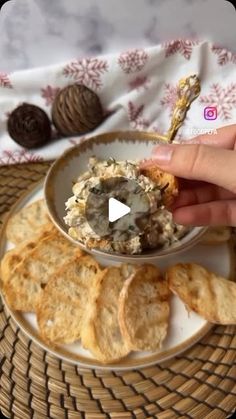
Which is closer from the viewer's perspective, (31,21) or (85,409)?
(85,409)

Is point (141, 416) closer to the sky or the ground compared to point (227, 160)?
closer to the ground

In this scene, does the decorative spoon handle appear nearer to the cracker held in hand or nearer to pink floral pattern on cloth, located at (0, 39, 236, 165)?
the cracker held in hand

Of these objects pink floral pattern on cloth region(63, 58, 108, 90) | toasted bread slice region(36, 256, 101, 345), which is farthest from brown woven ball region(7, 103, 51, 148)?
toasted bread slice region(36, 256, 101, 345)

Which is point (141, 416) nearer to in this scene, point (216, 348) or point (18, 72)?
point (216, 348)

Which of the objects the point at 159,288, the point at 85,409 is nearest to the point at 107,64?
the point at 159,288

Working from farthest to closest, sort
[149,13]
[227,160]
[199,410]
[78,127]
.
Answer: [149,13] → [78,127] → [199,410] → [227,160]

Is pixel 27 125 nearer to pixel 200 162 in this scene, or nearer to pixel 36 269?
pixel 36 269

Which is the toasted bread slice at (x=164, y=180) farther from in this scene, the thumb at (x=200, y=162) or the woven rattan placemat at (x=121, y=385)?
the woven rattan placemat at (x=121, y=385)

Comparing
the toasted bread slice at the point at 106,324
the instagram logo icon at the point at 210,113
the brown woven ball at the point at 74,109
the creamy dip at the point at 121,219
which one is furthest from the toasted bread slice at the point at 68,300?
the instagram logo icon at the point at 210,113
